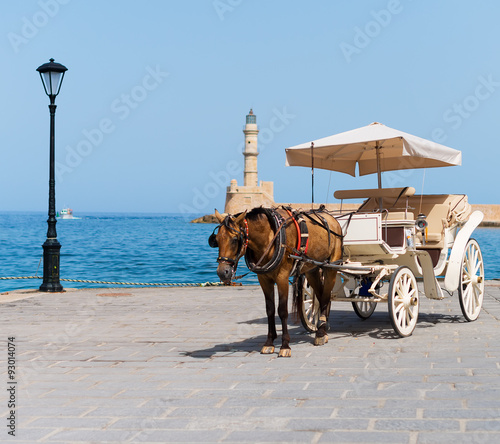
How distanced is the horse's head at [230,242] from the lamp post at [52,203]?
306 inches

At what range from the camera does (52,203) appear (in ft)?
48.4

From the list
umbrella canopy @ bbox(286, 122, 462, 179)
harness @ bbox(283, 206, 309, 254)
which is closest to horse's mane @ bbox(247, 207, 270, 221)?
harness @ bbox(283, 206, 309, 254)

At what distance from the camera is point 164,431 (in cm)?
466

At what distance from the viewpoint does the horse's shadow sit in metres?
7.75

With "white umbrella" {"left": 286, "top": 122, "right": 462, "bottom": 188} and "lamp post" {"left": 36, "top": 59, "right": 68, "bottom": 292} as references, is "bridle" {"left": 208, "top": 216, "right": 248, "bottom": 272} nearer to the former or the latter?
"white umbrella" {"left": 286, "top": 122, "right": 462, "bottom": 188}

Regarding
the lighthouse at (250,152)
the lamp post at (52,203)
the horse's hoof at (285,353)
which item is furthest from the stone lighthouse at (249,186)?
the horse's hoof at (285,353)

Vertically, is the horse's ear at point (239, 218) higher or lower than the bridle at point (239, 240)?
higher

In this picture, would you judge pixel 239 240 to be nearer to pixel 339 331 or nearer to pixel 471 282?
pixel 339 331

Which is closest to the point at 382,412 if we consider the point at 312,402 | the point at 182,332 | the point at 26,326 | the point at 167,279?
the point at 312,402

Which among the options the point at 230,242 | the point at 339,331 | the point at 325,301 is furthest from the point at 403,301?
the point at 230,242

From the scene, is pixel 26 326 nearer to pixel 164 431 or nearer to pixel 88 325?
pixel 88 325

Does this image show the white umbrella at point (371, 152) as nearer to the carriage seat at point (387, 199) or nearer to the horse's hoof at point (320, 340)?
the carriage seat at point (387, 199)

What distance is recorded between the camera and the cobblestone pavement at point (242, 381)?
4.66 metres

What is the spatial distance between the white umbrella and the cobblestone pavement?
214 centimetres
